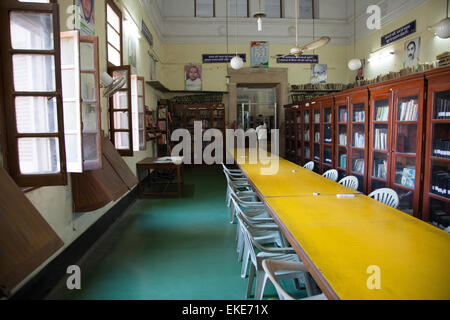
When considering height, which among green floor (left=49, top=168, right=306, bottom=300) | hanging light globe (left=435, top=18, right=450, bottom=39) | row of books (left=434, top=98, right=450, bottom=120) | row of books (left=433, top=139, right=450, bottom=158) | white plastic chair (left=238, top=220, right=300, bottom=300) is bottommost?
green floor (left=49, top=168, right=306, bottom=300)

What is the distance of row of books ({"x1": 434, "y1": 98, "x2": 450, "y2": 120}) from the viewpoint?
359 centimetres

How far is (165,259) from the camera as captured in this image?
145 inches

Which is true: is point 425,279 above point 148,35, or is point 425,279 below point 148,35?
below

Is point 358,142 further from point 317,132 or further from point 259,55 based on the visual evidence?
point 259,55

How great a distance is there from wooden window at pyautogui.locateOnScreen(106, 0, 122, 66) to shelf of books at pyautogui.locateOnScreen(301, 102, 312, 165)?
15.8 feet

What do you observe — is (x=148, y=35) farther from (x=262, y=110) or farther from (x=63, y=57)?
(x=262, y=110)

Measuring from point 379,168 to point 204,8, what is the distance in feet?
27.9

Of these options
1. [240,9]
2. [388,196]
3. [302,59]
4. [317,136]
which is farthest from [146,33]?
[388,196]

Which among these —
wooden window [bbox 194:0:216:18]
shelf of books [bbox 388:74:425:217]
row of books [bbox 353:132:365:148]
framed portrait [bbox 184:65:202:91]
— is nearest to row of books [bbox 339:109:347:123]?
row of books [bbox 353:132:365:148]

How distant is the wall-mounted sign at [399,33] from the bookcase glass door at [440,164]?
5.10m

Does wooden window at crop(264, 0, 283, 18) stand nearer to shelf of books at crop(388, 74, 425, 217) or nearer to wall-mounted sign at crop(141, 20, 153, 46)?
wall-mounted sign at crop(141, 20, 153, 46)

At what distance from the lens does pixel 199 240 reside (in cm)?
429
